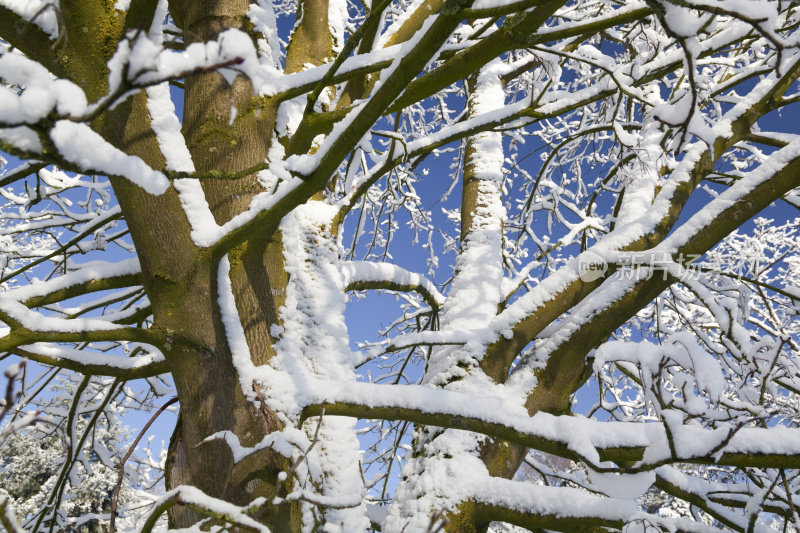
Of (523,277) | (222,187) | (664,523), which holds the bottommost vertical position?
(664,523)

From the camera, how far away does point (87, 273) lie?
1.71 metres

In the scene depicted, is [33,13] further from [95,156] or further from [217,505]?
[217,505]

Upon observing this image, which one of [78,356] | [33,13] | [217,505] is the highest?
[33,13]

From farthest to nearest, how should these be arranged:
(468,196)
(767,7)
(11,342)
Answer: (468,196) < (11,342) < (767,7)

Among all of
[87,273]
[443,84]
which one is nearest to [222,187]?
[87,273]

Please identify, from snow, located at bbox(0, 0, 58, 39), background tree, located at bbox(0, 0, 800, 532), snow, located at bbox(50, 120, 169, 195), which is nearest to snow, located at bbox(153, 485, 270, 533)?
background tree, located at bbox(0, 0, 800, 532)

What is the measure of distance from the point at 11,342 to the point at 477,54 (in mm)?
1429

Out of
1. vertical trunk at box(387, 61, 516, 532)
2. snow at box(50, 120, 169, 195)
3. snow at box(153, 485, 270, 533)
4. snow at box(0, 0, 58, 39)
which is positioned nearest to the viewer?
snow at box(50, 120, 169, 195)

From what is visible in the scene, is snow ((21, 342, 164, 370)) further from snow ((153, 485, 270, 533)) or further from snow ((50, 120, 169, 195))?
snow ((50, 120, 169, 195))

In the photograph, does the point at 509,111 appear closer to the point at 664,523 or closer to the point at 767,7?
the point at 767,7

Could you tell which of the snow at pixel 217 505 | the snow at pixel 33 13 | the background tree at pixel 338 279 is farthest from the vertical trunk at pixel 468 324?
the snow at pixel 33 13

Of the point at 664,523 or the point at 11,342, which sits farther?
the point at 664,523

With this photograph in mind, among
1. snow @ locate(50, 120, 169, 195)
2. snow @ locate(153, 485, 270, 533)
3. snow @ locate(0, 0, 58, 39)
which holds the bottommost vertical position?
snow @ locate(153, 485, 270, 533)

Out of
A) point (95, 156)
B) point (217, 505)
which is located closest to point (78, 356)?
point (217, 505)
